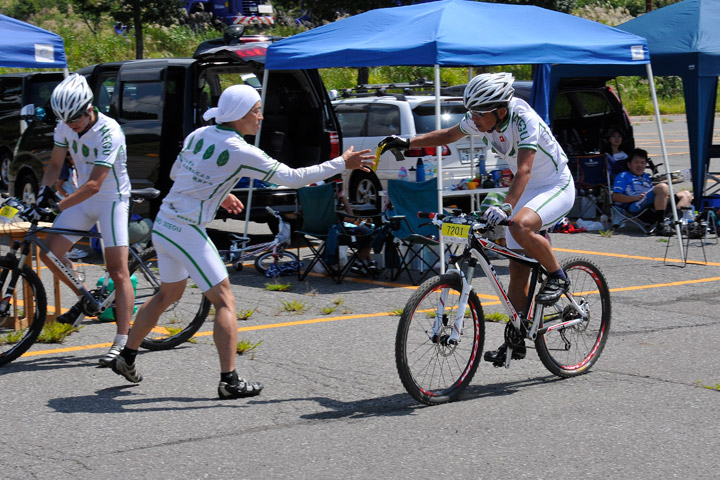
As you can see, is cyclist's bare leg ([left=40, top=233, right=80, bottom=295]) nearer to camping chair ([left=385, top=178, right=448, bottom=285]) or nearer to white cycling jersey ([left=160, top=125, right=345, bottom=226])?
white cycling jersey ([left=160, top=125, right=345, bottom=226])

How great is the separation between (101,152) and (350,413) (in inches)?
102

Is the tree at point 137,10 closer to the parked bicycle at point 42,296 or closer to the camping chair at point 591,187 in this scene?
the camping chair at point 591,187

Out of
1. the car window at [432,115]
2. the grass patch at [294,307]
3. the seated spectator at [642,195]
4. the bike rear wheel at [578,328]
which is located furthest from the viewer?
the car window at [432,115]

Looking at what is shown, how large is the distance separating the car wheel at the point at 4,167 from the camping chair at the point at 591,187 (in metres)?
9.94

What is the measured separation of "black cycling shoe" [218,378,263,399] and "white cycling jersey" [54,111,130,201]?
1.80m

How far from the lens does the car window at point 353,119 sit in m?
15.2

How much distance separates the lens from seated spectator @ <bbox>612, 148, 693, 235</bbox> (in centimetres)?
1331

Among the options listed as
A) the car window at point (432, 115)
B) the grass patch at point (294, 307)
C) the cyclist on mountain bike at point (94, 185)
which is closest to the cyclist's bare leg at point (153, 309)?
the cyclist on mountain bike at point (94, 185)

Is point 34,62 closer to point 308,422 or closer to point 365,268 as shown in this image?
point 365,268

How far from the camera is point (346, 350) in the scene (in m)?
7.29

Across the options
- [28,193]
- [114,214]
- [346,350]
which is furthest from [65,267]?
[28,193]

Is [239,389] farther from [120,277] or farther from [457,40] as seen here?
[457,40]

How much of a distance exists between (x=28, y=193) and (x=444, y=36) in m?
6.74

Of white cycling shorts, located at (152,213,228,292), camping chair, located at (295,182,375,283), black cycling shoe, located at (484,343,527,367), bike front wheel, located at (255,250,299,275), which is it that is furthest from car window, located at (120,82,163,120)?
black cycling shoe, located at (484,343,527,367)
